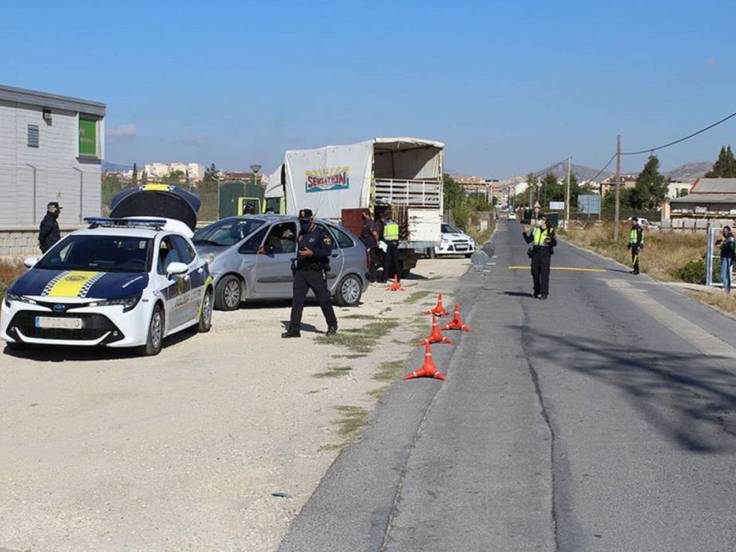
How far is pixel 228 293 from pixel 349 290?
2.74m

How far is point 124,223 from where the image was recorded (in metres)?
13.1

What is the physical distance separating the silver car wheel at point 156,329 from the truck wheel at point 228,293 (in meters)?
4.31

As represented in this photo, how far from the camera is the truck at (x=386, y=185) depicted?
24328 millimetres

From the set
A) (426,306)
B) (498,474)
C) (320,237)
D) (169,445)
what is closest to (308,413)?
(169,445)

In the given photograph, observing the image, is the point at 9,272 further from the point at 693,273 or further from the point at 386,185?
the point at 693,273

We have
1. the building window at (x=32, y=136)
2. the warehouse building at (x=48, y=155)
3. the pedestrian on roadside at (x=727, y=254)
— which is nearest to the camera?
the pedestrian on roadside at (x=727, y=254)

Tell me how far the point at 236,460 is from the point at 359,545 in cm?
192

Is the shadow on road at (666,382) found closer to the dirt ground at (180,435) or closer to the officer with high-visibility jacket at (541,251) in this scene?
the dirt ground at (180,435)

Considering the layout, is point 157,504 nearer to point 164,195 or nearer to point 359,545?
point 359,545

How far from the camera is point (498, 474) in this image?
6543mm

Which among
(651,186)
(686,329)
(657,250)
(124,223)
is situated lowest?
(686,329)

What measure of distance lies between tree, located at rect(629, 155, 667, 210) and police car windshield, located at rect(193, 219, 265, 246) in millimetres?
127138

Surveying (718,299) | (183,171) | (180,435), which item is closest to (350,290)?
(718,299)

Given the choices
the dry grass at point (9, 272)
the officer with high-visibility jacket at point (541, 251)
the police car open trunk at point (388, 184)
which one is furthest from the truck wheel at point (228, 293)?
the police car open trunk at point (388, 184)
